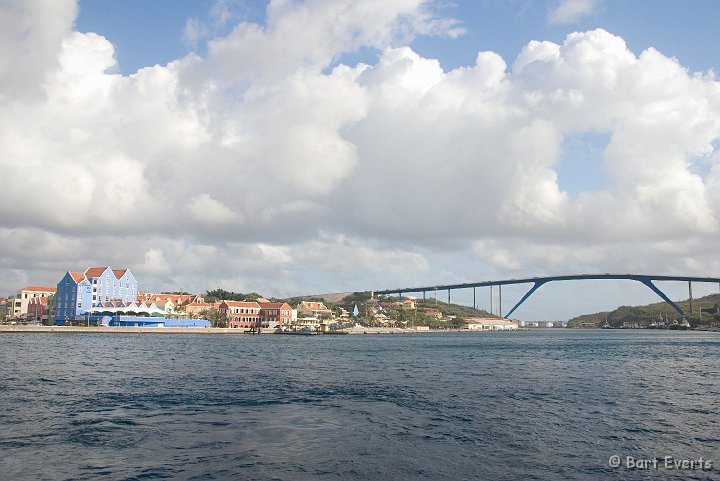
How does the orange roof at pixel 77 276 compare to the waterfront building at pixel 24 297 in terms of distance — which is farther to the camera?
the waterfront building at pixel 24 297

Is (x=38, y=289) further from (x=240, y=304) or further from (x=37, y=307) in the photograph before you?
(x=240, y=304)

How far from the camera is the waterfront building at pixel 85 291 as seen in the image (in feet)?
416

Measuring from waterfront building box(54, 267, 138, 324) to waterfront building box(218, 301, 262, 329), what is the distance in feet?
78.1

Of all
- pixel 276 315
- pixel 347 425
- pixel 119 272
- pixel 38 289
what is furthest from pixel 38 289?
pixel 347 425

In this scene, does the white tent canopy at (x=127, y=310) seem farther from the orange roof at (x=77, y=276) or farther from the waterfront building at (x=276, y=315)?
the waterfront building at (x=276, y=315)

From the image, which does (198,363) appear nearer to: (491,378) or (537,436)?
(491,378)

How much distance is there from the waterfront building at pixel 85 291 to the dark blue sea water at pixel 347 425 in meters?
97.0

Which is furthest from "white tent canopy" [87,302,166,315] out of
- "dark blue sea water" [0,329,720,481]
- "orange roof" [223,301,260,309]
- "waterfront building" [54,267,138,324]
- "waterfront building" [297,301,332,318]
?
"dark blue sea water" [0,329,720,481]

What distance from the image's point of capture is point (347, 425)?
2198 centimetres

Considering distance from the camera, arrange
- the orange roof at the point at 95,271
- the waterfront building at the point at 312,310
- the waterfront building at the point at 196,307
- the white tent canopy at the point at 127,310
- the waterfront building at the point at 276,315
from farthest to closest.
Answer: the waterfront building at the point at 312,310 → the waterfront building at the point at 276,315 → the waterfront building at the point at 196,307 → the orange roof at the point at 95,271 → the white tent canopy at the point at 127,310

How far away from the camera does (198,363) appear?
47.6m

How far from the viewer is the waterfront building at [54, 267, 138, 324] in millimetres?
126688

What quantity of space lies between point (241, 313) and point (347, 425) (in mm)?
138954

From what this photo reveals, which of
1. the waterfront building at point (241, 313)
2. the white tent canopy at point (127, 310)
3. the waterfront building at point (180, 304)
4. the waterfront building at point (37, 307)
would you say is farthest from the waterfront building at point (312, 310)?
the waterfront building at point (37, 307)
